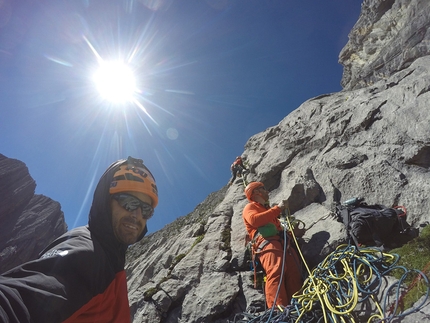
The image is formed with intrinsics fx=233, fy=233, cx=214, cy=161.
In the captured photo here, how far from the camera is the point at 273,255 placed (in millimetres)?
5430

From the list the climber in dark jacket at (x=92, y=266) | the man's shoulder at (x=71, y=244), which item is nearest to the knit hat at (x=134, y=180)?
the climber in dark jacket at (x=92, y=266)

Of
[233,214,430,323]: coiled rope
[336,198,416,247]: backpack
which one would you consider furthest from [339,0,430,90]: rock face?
[233,214,430,323]: coiled rope

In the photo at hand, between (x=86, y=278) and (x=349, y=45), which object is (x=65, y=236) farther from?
(x=349, y=45)

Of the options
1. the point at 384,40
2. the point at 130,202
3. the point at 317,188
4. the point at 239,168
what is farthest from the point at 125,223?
the point at 384,40

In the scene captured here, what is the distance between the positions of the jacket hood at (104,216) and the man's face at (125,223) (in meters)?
0.05

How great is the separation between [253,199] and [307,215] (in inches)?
73.0

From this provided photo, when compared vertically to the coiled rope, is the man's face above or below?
above

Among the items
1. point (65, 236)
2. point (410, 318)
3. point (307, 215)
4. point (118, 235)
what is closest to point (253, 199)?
point (307, 215)

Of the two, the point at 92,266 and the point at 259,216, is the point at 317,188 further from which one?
the point at 92,266

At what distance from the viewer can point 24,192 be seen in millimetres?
69625

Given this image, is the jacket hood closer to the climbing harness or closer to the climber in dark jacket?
the climber in dark jacket

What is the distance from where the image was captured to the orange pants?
187 inches

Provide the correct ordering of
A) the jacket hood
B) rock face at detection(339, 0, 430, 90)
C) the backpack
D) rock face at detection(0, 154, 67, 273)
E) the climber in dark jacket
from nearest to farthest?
the climber in dark jacket, the jacket hood, the backpack, rock face at detection(339, 0, 430, 90), rock face at detection(0, 154, 67, 273)

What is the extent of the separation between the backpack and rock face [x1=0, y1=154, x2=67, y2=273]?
235ft
